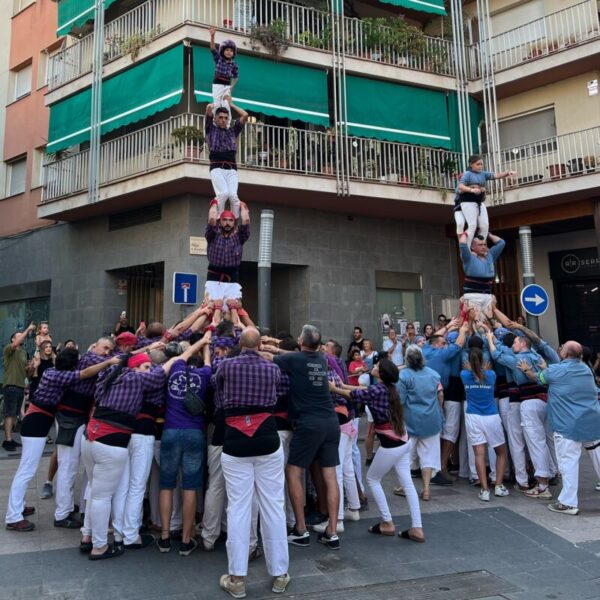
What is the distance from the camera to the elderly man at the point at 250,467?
15.5 feet

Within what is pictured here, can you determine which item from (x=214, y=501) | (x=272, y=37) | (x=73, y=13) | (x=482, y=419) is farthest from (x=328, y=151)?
(x=214, y=501)

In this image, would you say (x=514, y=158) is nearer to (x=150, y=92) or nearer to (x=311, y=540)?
(x=150, y=92)

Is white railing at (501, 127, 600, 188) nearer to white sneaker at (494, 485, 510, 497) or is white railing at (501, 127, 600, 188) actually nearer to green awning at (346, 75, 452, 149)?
green awning at (346, 75, 452, 149)

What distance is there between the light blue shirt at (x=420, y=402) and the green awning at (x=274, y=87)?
9244mm

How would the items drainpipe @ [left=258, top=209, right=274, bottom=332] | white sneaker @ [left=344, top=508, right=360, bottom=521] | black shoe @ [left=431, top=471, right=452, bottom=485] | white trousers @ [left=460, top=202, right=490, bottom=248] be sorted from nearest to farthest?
white sneaker @ [left=344, top=508, right=360, bottom=521] → drainpipe @ [left=258, top=209, right=274, bottom=332] → black shoe @ [left=431, top=471, right=452, bottom=485] → white trousers @ [left=460, top=202, right=490, bottom=248]

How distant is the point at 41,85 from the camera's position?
1931 centimetres

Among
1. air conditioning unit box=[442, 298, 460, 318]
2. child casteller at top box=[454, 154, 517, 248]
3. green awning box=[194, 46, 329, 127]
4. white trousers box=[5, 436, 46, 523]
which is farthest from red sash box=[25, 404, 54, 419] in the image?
air conditioning unit box=[442, 298, 460, 318]

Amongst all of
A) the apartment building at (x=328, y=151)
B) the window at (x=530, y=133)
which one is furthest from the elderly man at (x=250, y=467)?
the window at (x=530, y=133)

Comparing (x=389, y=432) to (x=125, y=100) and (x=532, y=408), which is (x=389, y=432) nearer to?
(x=532, y=408)

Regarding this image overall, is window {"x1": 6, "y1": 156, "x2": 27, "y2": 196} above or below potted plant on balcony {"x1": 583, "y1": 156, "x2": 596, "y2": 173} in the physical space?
above

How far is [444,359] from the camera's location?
8906mm

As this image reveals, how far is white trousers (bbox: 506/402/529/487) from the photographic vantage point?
8092 mm

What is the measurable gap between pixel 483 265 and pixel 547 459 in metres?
3.17

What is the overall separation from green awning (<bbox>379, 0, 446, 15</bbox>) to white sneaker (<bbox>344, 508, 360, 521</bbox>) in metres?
15.0
